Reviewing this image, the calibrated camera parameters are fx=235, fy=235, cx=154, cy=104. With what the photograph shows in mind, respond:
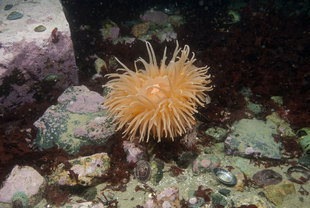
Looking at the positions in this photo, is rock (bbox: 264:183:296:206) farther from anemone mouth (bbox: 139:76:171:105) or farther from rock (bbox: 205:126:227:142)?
anemone mouth (bbox: 139:76:171:105)

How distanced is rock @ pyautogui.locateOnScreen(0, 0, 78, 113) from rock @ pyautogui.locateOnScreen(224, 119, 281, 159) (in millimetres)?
3772

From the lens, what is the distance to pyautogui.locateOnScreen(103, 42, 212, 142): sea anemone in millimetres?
3719

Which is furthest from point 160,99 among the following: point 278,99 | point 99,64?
point 99,64

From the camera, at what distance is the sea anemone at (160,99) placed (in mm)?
3719

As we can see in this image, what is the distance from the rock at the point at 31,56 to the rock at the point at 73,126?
0.85 m

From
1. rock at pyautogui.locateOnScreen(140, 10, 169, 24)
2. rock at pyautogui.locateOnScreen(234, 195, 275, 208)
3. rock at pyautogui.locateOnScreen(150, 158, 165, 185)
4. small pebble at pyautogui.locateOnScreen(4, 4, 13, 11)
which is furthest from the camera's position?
rock at pyautogui.locateOnScreen(140, 10, 169, 24)

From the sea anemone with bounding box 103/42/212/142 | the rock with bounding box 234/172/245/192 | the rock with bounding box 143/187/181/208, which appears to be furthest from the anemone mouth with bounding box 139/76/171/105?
the rock with bounding box 234/172/245/192

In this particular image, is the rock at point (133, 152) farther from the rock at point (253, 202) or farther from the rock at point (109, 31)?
the rock at point (109, 31)

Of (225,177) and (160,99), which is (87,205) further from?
(225,177)

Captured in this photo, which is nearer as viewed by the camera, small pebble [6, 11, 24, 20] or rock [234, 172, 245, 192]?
rock [234, 172, 245, 192]

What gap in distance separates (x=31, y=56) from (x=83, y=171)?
8.45 feet

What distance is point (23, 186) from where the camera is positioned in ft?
13.1

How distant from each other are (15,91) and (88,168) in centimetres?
236

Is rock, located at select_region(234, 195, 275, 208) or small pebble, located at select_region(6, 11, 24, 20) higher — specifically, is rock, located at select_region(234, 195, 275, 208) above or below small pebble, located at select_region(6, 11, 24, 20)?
below
